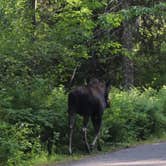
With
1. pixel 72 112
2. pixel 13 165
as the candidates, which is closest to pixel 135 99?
pixel 72 112

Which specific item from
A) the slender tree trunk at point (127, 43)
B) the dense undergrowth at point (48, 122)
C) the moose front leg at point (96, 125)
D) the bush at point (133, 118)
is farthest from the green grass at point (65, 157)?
the slender tree trunk at point (127, 43)

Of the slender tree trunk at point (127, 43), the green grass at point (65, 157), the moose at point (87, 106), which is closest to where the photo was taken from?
the green grass at point (65, 157)

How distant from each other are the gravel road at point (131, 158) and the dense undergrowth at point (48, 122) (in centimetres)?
128

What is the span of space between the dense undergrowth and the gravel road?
128cm

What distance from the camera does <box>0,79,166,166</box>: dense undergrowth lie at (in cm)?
1397

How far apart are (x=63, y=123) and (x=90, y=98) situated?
1.09 metres

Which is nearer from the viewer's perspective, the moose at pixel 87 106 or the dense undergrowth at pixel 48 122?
the dense undergrowth at pixel 48 122

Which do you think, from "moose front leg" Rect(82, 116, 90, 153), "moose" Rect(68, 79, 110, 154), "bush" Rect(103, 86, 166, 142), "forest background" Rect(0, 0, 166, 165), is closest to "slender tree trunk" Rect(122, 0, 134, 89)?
"bush" Rect(103, 86, 166, 142)

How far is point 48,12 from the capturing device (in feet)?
66.4

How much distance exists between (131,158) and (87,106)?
238 centimetres

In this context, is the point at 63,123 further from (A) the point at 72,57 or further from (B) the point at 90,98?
(A) the point at 72,57

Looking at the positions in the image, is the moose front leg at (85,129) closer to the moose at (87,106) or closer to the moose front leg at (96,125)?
the moose at (87,106)

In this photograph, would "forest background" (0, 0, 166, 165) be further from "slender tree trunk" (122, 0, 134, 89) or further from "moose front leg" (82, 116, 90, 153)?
"slender tree trunk" (122, 0, 134, 89)

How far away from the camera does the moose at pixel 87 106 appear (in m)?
16.4
